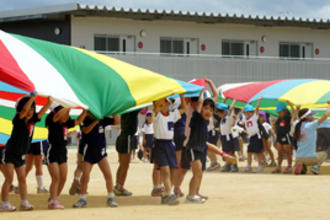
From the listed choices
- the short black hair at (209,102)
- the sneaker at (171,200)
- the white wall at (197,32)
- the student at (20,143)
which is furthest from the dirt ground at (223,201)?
the white wall at (197,32)

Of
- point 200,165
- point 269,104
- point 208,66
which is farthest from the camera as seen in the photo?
point 208,66

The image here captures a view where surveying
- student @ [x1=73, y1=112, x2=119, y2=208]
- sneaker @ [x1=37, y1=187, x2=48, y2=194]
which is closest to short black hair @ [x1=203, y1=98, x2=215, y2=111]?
student @ [x1=73, y1=112, x2=119, y2=208]

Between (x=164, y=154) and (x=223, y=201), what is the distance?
3.35ft

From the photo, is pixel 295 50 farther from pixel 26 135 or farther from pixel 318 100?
pixel 26 135

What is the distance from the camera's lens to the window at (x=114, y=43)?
29.5 meters

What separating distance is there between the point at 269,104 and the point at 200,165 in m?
9.27

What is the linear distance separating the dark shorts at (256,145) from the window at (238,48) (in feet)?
52.1

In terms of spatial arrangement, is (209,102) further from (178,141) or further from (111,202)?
(111,202)

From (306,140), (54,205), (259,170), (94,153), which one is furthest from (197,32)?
(54,205)

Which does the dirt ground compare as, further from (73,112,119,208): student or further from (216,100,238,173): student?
(216,100,238,173): student

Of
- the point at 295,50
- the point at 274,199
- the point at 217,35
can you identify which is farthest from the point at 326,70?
the point at 274,199

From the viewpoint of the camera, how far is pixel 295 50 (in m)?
33.3

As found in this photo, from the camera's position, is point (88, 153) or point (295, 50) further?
point (295, 50)

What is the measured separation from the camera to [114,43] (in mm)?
29781
